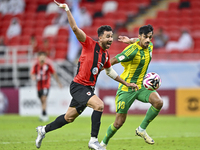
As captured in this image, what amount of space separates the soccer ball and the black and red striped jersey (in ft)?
4.02

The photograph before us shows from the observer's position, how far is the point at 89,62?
6152 millimetres

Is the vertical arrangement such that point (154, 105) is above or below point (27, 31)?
above

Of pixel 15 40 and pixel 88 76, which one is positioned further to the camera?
pixel 15 40

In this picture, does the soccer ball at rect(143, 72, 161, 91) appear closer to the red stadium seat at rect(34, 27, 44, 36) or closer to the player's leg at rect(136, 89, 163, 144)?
the player's leg at rect(136, 89, 163, 144)

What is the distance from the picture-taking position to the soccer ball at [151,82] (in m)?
7.03

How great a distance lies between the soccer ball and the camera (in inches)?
277

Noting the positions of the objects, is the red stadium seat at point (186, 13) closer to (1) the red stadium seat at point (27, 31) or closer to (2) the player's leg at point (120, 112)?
(1) the red stadium seat at point (27, 31)

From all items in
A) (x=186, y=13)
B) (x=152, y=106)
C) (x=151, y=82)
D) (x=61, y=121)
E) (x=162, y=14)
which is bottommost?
(x=61, y=121)

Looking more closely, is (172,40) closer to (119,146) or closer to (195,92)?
(195,92)

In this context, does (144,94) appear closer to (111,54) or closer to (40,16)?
(111,54)

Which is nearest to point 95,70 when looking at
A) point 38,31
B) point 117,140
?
point 117,140

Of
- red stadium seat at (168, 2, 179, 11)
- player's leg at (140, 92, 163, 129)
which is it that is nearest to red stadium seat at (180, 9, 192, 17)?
red stadium seat at (168, 2, 179, 11)

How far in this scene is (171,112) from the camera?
1462 cm

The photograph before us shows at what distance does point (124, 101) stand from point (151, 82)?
0.63 meters
